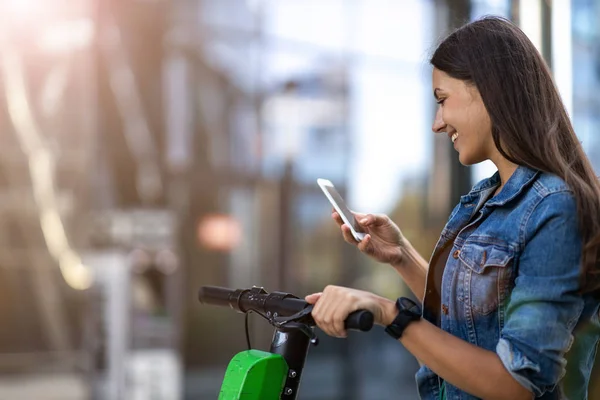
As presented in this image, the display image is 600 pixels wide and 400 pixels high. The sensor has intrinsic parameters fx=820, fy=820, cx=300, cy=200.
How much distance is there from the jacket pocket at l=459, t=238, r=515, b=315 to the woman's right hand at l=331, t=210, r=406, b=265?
1.11ft

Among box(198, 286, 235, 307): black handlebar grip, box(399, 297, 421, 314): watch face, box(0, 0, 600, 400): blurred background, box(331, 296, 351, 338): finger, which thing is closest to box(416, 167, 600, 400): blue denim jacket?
box(399, 297, 421, 314): watch face

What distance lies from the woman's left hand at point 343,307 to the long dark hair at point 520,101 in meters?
0.34

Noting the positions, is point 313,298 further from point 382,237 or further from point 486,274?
point 382,237

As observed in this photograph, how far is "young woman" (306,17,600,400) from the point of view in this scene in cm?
128

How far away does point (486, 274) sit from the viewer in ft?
4.50

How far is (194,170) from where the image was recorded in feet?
20.3

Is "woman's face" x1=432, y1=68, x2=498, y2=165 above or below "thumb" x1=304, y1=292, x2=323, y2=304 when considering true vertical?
above

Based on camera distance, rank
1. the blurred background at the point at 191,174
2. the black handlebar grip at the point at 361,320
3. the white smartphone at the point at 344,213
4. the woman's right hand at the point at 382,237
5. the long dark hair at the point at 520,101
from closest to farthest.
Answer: the black handlebar grip at the point at 361,320 < the long dark hair at the point at 520,101 < the white smartphone at the point at 344,213 < the woman's right hand at the point at 382,237 < the blurred background at the point at 191,174

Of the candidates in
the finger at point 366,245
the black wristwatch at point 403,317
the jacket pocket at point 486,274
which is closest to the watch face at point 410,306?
the black wristwatch at point 403,317

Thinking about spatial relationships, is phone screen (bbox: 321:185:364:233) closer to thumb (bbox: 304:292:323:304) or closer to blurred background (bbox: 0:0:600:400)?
thumb (bbox: 304:292:323:304)

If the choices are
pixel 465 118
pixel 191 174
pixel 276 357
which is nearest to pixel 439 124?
pixel 465 118

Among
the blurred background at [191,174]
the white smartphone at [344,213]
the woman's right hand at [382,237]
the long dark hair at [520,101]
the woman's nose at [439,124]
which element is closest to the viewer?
the long dark hair at [520,101]

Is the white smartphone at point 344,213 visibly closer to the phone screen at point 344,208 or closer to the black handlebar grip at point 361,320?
the phone screen at point 344,208

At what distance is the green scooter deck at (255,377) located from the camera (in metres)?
1.45
